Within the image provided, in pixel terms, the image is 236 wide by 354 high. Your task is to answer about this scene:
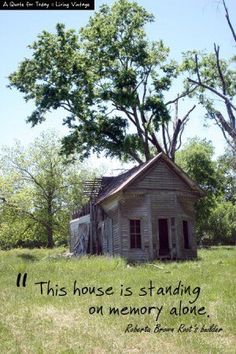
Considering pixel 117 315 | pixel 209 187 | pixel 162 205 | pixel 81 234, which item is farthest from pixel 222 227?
pixel 117 315

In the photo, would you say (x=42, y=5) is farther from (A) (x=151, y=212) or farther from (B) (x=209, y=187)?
(B) (x=209, y=187)

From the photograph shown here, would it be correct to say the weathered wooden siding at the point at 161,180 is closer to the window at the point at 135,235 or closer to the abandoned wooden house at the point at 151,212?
the abandoned wooden house at the point at 151,212

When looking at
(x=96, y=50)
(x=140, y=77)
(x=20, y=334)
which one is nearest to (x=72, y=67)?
(x=96, y=50)

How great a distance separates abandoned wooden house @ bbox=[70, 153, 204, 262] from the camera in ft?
82.4

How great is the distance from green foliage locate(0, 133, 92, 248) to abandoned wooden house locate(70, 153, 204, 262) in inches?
834

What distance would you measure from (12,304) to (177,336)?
4813mm

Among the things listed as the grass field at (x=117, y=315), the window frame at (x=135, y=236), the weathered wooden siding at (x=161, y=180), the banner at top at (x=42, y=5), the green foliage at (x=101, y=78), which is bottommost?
the grass field at (x=117, y=315)

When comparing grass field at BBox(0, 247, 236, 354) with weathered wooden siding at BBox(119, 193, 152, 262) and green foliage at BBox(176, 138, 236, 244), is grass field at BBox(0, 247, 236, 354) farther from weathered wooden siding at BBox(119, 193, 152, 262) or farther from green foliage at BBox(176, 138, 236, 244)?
green foliage at BBox(176, 138, 236, 244)

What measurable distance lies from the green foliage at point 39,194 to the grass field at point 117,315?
3163 cm

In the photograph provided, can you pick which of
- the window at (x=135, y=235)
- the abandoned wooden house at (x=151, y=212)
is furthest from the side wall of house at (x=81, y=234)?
the window at (x=135, y=235)

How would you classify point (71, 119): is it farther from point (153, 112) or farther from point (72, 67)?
point (153, 112)

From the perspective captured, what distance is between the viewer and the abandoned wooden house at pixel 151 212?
82.4ft

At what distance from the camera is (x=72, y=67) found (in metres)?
34.5

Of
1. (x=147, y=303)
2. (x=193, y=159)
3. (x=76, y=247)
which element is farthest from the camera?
(x=193, y=159)
